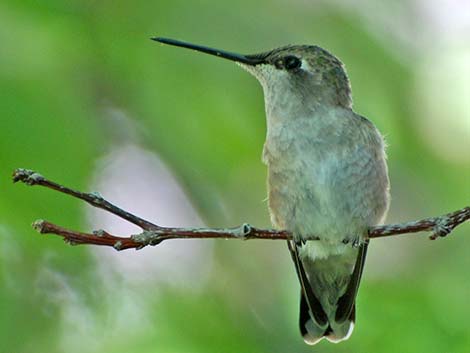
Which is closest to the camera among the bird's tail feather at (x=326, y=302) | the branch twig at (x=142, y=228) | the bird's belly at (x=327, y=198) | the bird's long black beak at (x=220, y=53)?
the branch twig at (x=142, y=228)

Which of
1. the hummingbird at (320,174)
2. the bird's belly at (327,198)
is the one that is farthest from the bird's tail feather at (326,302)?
the bird's belly at (327,198)

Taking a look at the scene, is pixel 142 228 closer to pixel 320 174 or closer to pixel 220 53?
pixel 220 53

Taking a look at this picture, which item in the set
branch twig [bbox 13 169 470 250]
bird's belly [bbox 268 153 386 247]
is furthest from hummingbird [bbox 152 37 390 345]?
branch twig [bbox 13 169 470 250]

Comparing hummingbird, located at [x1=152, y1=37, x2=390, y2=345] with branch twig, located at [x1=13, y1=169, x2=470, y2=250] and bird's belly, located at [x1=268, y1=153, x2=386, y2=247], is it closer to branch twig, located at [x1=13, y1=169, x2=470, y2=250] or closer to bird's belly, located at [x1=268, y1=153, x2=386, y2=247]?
bird's belly, located at [x1=268, y1=153, x2=386, y2=247]

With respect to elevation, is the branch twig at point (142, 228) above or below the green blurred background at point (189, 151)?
below

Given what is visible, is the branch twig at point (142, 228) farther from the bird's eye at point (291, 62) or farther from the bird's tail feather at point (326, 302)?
the bird's eye at point (291, 62)

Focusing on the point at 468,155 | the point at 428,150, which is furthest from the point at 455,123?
the point at 428,150
